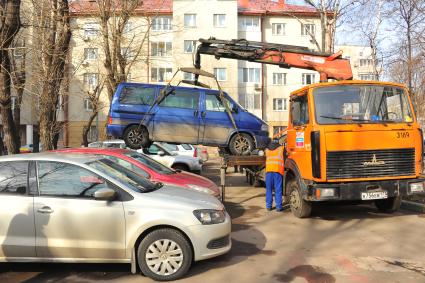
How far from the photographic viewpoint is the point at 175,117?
1159 cm

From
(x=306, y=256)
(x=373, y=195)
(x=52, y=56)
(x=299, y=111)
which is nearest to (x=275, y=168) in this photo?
(x=299, y=111)

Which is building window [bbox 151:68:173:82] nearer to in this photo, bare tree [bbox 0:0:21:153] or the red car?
bare tree [bbox 0:0:21:153]

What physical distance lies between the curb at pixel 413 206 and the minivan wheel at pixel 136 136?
674cm

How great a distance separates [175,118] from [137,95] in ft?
4.00

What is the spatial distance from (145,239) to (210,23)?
3912cm

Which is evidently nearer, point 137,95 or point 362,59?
point 137,95

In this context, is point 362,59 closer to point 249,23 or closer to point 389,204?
point 249,23

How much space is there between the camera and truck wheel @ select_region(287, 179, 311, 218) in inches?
358

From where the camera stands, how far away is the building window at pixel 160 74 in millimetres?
42375

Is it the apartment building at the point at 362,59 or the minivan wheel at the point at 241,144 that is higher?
the apartment building at the point at 362,59

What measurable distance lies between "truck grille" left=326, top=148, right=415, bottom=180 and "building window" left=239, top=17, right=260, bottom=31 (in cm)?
3750

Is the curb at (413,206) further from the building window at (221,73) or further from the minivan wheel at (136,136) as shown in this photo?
the building window at (221,73)

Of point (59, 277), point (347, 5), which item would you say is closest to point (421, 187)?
point (59, 277)

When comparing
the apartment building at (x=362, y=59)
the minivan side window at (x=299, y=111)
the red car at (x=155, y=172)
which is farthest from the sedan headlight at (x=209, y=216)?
the apartment building at (x=362, y=59)
